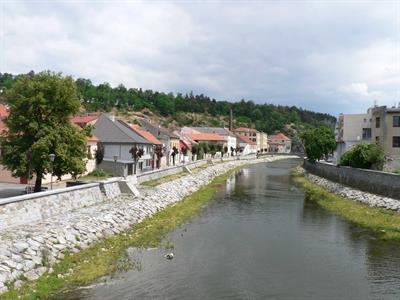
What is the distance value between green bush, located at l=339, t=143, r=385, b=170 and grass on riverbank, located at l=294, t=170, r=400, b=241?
517 cm

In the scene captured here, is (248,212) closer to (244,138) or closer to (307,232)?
(307,232)

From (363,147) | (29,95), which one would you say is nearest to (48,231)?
(29,95)

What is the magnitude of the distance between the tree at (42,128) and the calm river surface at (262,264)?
33.5 ft

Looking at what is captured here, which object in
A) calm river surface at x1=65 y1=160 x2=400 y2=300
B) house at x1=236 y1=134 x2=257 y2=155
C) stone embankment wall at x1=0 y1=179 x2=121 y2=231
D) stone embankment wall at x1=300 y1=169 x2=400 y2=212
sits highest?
house at x1=236 y1=134 x2=257 y2=155

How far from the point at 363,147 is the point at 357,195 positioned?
937 cm

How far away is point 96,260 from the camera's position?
2188 centimetres

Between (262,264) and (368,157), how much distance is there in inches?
1344

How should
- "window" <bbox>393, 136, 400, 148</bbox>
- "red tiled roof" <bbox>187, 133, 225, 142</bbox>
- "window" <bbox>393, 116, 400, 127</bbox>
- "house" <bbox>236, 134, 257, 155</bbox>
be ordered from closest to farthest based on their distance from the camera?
1. "window" <bbox>393, 136, 400, 148</bbox>
2. "window" <bbox>393, 116, 400, 127</bbox>
3. "red tiled roof" <bbox>187, 133, 225, 142</bbox>
4. "house" <bbox>236, 134, 257, 155</bbox>

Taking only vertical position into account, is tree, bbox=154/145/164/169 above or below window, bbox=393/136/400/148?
below

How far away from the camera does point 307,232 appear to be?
3148cm

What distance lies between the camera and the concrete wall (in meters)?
40.7

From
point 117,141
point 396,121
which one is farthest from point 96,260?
point 396,121

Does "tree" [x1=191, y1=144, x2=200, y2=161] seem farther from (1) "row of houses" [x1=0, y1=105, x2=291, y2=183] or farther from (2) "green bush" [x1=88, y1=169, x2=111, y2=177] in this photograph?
(2) "green bush" [x1=88, y1=169, x2=111, y2=177]

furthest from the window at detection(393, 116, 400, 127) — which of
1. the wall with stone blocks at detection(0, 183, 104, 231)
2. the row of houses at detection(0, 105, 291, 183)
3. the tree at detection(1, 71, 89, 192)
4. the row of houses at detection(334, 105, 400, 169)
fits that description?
the tree at detection(1, 71, 89, 192)
